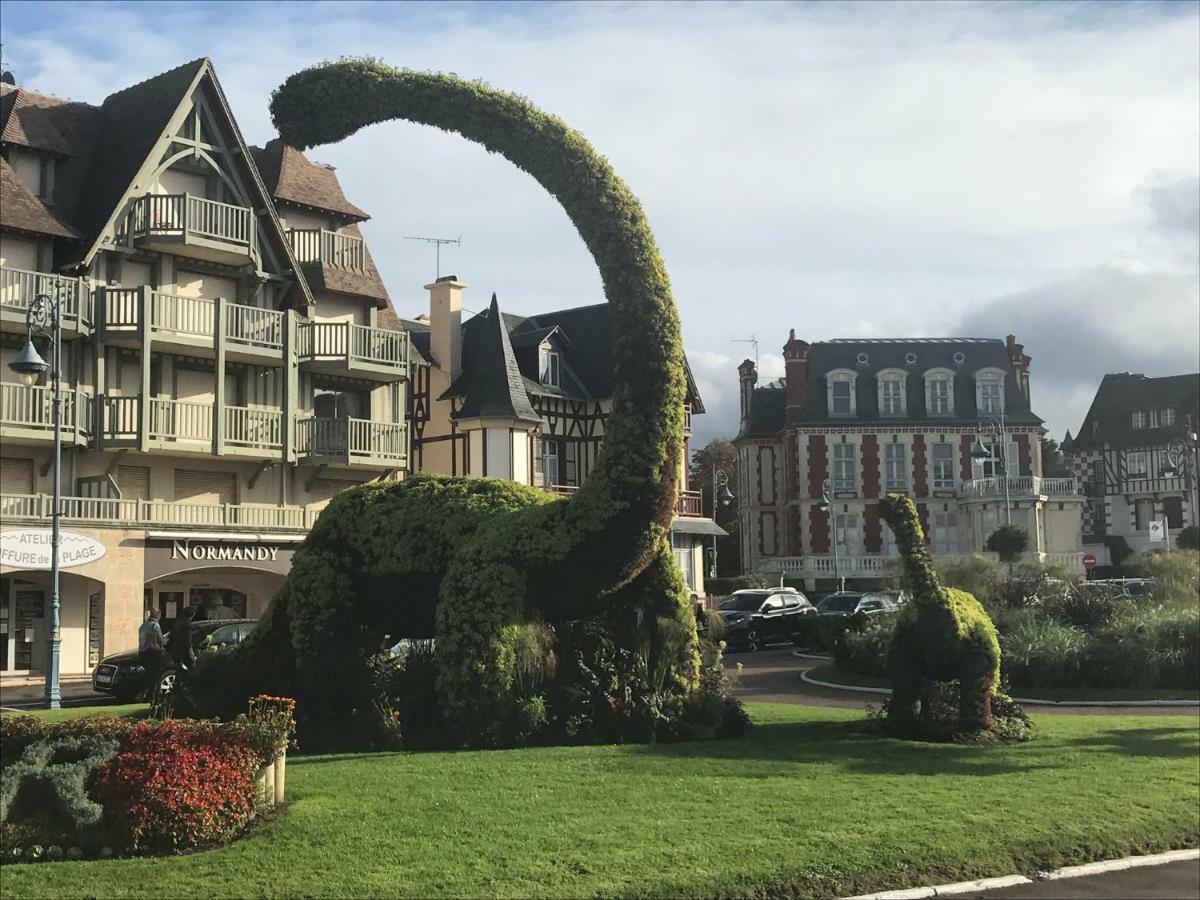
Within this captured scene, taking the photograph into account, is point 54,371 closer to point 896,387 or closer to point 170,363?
point 170,363

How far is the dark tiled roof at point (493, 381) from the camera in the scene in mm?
42594

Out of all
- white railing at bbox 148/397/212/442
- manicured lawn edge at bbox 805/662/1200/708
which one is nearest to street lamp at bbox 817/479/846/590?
white railing at bbox 148/397/212/442

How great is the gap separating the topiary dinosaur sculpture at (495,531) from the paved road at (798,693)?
7.80 metres

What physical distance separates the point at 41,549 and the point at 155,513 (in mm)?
4538

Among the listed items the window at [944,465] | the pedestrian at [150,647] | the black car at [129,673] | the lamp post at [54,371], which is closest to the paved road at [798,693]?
the black car at [129,673]

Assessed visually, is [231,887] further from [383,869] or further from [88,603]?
[88,603]

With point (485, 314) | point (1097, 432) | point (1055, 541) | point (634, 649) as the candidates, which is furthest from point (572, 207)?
point (1097, 432)

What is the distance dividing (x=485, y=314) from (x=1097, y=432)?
45322mm

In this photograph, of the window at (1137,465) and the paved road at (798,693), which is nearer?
the paved road at (798,693)

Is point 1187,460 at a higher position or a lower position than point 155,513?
higher

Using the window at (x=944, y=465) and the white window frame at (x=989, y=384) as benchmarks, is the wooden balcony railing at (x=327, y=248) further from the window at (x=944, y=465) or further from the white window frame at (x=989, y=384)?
the white window frame at (x=989, y=384)

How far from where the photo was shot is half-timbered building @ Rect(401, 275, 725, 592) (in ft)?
141

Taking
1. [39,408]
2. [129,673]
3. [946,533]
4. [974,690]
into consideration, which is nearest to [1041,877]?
[974,690]

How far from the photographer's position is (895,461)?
6147 centimetres
